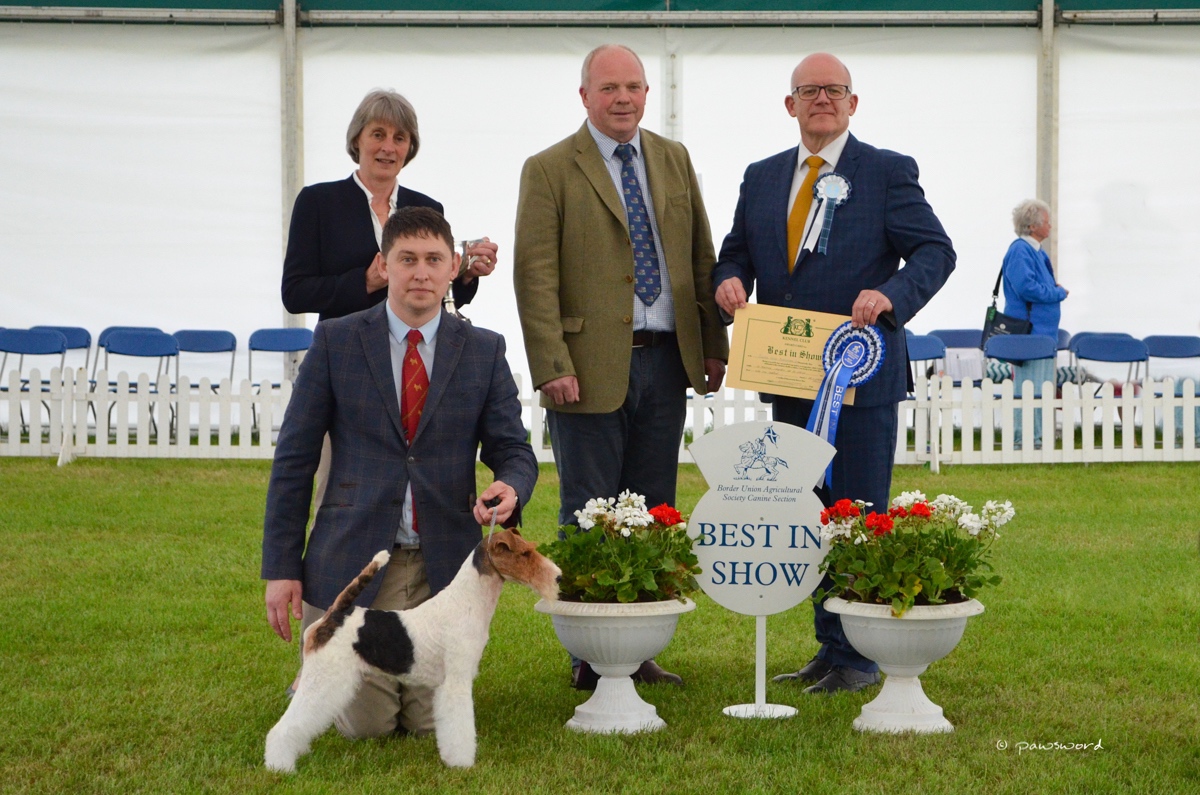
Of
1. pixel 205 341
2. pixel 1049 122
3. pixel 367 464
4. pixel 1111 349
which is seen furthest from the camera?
pixel 1049 122

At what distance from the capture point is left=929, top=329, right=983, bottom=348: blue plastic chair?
38.6ft

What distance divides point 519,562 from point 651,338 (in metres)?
1.10

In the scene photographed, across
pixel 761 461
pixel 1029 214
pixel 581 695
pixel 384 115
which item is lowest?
pixel 581 695

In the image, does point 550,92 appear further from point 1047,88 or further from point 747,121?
point 1047,88

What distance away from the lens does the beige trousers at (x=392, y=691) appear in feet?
10.6

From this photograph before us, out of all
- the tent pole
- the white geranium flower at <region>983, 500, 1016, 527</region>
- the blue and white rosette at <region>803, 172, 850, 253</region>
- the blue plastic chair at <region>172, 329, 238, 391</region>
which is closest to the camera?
the white geranium flower at <region>983, 500, 1016, 527</region>

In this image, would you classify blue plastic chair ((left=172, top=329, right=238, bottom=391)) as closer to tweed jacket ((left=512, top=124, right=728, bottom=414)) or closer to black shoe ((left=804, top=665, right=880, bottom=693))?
tweed jacket ((left=512, top=124, right=728, bottom=414))

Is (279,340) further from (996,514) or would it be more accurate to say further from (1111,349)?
(996,514)

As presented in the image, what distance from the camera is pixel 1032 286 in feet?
30.7

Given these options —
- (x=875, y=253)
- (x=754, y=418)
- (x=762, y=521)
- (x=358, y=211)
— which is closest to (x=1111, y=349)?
(x=754, y=418)

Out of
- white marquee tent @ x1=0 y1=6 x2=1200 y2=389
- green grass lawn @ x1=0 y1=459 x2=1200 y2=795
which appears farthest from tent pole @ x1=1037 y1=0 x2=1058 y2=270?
green grass lawn @ x1=0 y1=459 x2=1200 y2=795

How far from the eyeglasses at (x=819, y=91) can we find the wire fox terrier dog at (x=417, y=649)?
163cm

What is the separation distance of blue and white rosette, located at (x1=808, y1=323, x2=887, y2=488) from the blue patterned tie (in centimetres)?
57

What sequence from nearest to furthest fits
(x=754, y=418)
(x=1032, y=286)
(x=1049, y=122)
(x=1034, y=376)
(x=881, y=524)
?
(x=881, y=524) → (x=754, y=418) → (x=1032, y=286) → (x=1034, y=376) → (x=1049, y=122)
